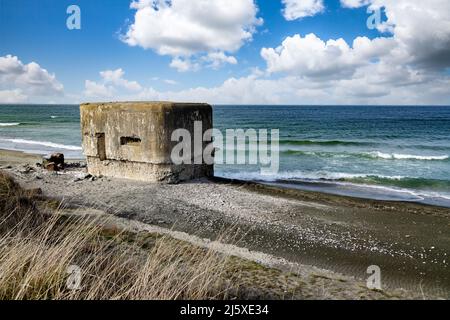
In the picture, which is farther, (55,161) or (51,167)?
(55,161)

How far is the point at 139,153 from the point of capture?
9641 millimetres

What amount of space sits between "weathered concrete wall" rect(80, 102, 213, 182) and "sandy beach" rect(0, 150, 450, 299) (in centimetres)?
38

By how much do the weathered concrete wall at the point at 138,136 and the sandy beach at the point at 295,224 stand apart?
377mm

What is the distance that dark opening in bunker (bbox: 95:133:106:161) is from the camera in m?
10.2

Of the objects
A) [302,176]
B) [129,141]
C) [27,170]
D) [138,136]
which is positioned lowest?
[302,176]

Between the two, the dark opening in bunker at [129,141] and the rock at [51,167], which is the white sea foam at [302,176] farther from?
the rock at [51,167]

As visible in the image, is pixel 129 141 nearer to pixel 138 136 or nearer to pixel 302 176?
pixel 138 136

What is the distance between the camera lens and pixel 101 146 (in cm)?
1027

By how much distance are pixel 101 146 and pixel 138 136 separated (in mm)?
1401

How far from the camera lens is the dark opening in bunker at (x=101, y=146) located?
1020 cm

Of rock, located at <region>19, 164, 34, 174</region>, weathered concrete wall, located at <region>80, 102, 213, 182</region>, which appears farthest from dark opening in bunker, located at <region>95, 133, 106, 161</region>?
rock, located at <region>19, 164, 34, 174</region>

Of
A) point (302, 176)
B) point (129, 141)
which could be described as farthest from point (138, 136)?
point (302, 176)

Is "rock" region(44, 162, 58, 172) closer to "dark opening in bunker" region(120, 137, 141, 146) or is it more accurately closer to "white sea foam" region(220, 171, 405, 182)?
"dark opening in bunker" region(120, 137, 141, 146)
